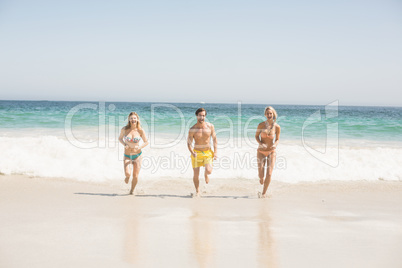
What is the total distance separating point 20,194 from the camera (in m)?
6.43

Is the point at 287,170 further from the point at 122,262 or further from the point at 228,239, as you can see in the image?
the point at 122,262

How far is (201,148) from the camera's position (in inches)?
272

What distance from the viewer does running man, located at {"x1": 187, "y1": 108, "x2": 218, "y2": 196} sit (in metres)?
6.81

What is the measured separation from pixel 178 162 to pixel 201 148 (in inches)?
147

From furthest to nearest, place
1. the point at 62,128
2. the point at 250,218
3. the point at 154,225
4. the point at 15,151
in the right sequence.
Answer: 1. the point at 62,128
2. the point at 15,151
3. the point at 250,218
4. the point at 154,225

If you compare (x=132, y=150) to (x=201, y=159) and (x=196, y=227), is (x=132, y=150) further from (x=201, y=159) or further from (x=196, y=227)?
(x=196, y=227)

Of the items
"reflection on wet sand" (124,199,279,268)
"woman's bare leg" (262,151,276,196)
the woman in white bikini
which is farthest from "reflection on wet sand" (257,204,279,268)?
the woman in white bikini

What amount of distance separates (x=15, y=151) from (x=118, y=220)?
21.6ft

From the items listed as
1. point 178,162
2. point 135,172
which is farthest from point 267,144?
point 178,162

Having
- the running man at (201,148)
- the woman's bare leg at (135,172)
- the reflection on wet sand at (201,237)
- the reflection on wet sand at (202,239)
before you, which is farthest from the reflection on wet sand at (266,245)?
the woman's bare leg at (135,172)

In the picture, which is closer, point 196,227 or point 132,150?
point 196,227

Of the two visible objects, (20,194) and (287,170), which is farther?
(287,170)

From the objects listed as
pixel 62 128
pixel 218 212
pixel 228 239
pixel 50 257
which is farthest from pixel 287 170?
pixel 62 128

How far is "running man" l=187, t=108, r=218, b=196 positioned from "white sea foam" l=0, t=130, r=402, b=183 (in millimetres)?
1961
